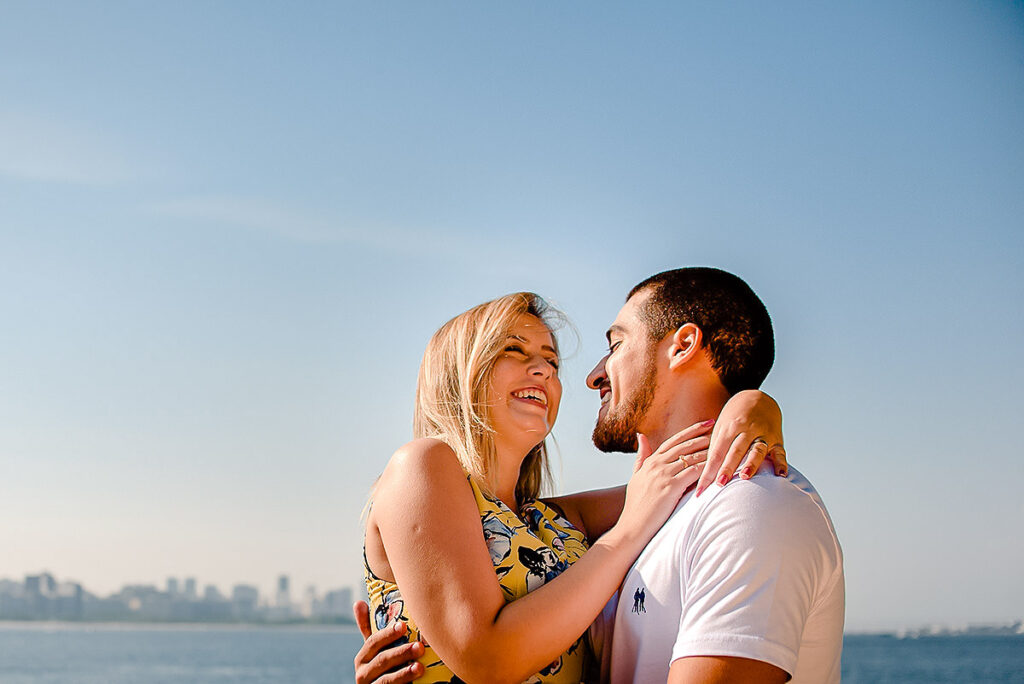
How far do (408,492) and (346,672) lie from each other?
210 feet

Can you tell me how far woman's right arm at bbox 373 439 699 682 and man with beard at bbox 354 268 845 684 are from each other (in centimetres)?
8

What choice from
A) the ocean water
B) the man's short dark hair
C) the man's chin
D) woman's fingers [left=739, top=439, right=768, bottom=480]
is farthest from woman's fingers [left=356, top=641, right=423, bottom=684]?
the ocean water

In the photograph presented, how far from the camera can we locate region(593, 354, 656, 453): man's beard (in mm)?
3232

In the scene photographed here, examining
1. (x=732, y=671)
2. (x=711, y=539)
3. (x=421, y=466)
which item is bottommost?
(x=732, y=671)

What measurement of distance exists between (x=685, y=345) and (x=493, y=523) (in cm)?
79

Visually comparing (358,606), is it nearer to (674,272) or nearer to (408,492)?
(408,492)

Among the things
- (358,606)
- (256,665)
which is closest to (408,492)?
(358,606)

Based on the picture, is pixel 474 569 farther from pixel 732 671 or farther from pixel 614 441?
pixel 614 441

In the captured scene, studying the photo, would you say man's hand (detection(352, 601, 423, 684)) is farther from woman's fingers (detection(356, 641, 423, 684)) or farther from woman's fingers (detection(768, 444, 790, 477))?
woman's fingers (detection(768, 444, 790, 477))

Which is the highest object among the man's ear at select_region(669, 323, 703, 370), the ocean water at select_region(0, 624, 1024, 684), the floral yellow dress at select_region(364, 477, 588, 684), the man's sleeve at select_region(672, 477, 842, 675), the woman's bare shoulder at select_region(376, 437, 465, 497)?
the man's ear at select_region(669, 323, 703, 370)

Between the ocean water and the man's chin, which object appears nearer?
the man's chin

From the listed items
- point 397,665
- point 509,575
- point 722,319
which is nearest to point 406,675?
point 397,665

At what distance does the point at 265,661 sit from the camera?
7069 cm

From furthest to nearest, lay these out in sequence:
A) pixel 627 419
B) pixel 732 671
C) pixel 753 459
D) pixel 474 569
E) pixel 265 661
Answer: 1. pixel 265 661
2. pixel 627 419
3. pixel 474 569
4. pixel 753 459
5. pixel 732 671
